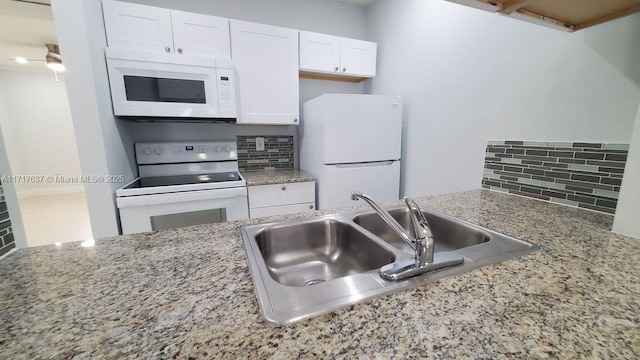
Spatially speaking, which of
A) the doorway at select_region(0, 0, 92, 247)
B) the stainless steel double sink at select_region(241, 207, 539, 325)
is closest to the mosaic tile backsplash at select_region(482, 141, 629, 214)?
the stainless steel double sink at select_region(241, 207, 539, 325)

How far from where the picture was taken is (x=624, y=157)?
0.96 metres

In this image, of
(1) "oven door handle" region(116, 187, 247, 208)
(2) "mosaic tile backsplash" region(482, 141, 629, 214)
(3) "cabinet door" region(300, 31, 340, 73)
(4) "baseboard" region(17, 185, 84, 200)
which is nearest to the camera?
(2) "mosaic tile backsplash" region(482, 141, 629, 214)

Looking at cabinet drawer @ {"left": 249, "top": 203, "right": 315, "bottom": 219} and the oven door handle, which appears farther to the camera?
cabinet drawer @ {"left": 249, "top": 203, "right": 315, "bottom": 219}

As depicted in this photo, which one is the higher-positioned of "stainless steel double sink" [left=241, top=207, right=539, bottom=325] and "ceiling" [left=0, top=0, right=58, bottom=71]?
"ceiling" [left=0, top=0, right=58, bottom=71]

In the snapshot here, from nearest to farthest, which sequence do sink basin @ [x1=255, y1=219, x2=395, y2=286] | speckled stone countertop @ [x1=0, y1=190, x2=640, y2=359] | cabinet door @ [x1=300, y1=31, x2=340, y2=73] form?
1. speckled stone countertop @ [x1=0, y1=190, x2=640, y2=359]
2. sink basin @ [x1=255, y1=219, x2=395, y2=286]
3. cabinet door @ [x1=300, y1=31, x2=340, y2=73]

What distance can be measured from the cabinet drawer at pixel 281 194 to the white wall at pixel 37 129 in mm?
5683

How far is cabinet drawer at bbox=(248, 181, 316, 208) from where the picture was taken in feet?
6.36

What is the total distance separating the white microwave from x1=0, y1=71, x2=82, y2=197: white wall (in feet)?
17.0

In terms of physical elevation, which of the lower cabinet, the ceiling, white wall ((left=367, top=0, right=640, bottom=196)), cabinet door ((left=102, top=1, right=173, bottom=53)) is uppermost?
the ceiling

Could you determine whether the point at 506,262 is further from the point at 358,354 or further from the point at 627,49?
the point at 627,49

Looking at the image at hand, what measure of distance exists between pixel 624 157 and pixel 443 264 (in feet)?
3.32

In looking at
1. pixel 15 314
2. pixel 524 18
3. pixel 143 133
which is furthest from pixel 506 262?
pixel 143 133

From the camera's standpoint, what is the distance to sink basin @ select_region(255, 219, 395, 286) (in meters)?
0.86

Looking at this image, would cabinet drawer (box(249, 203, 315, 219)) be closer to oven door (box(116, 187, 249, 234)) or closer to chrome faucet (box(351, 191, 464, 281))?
oven door (box(116, 187, 249, 234))
